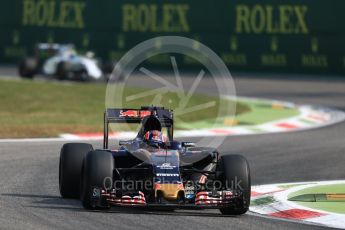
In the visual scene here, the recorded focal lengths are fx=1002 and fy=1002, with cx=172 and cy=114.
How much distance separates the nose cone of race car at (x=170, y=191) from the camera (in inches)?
432

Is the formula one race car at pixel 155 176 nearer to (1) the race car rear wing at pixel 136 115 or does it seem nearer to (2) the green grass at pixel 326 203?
(1) the race car rear wing at pixel 136 115

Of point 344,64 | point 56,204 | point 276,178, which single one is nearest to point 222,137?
point 276,178

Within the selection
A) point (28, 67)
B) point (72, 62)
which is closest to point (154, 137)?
point (72, 62)

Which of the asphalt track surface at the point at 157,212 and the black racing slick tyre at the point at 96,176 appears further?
the black racing slick tyre at the point at 96,176

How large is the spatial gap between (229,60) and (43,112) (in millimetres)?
14902

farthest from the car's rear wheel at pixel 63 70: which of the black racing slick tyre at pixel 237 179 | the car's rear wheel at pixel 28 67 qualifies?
the black racing slick tyre at pixel 237 179

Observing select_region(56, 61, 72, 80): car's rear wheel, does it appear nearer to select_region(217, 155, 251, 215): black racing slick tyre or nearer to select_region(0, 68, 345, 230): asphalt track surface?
select_region(0, 68, 345, 230): asphalt track surface

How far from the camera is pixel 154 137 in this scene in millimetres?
12430

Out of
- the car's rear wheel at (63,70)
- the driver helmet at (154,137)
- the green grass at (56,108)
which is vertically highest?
the car's rear wheel at (63,70)

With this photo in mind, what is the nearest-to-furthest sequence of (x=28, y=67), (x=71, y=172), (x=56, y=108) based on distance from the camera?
(x=71, y=172) → (x=56, y=108) → (x=28, y=67)

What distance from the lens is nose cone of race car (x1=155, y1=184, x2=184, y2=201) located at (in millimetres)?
10961

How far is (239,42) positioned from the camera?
38.2 metres

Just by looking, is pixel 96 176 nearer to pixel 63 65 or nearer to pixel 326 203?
pixel 326 203

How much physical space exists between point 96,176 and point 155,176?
659mm
